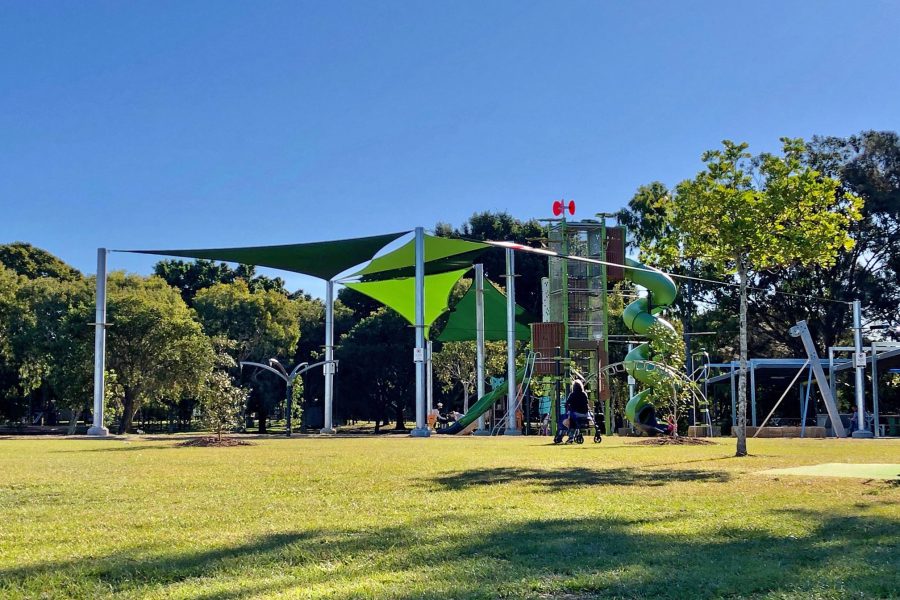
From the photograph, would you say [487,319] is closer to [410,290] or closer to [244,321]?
[410,290]

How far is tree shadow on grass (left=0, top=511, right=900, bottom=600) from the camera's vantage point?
161 inches

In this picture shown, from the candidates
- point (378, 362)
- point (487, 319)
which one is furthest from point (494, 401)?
point (378, 362)

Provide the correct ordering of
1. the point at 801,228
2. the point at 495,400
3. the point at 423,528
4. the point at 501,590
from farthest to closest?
the point at 495,400 < the point at 801,228 < the point at 423,528 < the point at 501,590

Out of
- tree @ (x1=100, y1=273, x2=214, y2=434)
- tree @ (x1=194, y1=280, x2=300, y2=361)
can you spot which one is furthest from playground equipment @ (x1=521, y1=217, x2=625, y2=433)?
tree @ (x1=194, y1=280, x2=300, y2=361)

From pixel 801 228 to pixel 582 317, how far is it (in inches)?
609

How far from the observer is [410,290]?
3478 cm

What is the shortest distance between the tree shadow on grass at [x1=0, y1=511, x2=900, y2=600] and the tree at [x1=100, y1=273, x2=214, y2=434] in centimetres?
3143

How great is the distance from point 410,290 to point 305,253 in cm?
804

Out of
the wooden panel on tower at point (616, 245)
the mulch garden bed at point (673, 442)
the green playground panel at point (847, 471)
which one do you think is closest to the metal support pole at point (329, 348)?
the wooden panel on tower at point (616, 245)

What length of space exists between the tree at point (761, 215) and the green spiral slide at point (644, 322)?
423 inches

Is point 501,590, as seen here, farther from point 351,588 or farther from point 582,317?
point 582,317

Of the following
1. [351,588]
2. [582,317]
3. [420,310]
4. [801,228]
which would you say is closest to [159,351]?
[420,310]

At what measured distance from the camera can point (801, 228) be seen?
13.7m

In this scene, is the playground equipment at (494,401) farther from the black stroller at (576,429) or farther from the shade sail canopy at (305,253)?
the black stroller at (576,429)
